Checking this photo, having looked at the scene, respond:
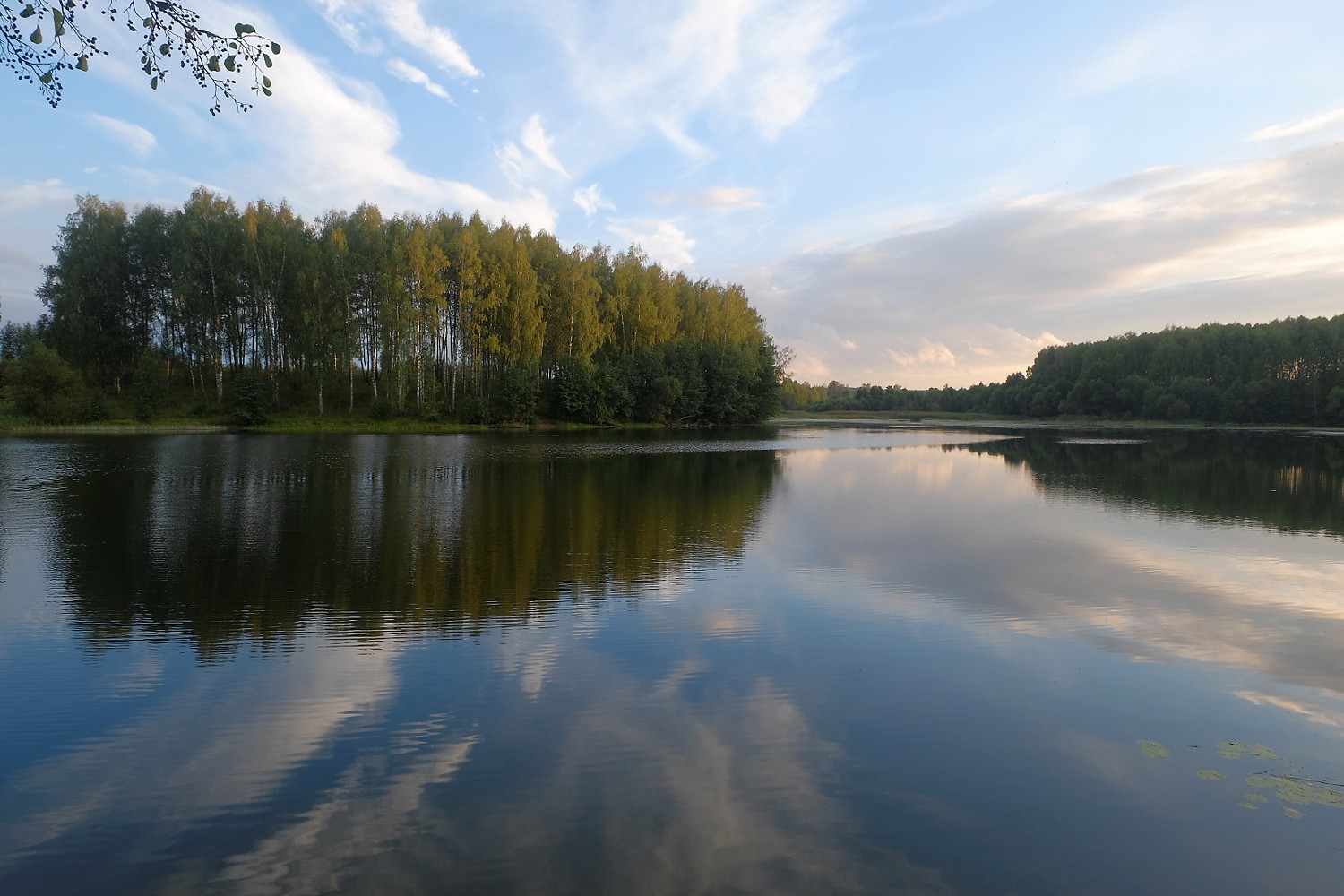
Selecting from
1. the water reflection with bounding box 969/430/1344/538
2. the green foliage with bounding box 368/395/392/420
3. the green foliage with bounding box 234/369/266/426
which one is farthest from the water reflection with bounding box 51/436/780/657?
the green foliage with bounding box 368/395/392/420

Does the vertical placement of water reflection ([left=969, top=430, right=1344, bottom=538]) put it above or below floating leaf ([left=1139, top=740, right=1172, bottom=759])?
above

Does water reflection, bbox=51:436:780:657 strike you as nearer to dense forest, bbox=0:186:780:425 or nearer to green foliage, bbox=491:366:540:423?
dense forest, bbox=0:186:780:425

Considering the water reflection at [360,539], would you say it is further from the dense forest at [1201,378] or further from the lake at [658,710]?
the dense forest at [1201,378]

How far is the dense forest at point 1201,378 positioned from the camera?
85.4 metres

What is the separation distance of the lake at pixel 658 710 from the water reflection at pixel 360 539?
109 mm

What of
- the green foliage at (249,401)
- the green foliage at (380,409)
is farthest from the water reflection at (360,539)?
the green foliage at (380,409)

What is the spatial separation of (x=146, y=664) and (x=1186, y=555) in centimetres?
1560

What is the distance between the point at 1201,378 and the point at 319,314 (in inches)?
3922

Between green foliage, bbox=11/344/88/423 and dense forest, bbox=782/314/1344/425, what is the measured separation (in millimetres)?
66649

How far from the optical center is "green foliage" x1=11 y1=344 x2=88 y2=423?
41.2 meters

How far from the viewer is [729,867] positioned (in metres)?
4.21

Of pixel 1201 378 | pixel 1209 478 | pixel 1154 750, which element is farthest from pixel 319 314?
pixel 1201 378

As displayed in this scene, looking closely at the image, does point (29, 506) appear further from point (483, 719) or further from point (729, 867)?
point (729, 867)

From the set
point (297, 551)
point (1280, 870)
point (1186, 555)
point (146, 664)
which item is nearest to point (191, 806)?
point (146, 664)
